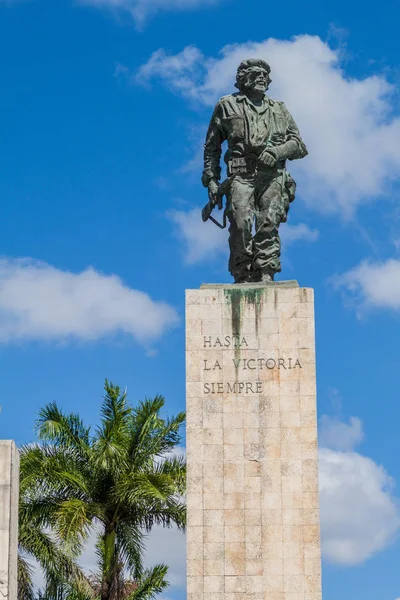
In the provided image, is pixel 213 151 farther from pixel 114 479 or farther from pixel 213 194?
pixel 114 479

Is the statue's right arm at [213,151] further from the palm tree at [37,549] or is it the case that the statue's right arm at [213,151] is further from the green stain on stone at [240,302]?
the palm tree at [37,549]

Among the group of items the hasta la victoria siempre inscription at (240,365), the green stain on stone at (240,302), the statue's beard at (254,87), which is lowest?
the hasta la victoria siempre inscription at (240,365)

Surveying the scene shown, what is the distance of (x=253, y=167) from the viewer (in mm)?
26906

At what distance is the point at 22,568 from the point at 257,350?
11.8 meters

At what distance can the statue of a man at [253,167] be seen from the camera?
86.9 feet

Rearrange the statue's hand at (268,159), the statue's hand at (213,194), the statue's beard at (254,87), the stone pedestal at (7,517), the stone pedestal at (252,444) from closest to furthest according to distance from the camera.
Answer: the stone pedestal at (252,444)
the stone pedestal at (7,517)
the statue's hand at (268,159)
the statue's beard at (254,87)
the statue's hand at (213,194)

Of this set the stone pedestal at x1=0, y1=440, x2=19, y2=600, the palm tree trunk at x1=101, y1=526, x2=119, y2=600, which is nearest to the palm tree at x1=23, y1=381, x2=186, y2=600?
the palm tree trunk at x1=101, y1=526, x2=119, y2=600

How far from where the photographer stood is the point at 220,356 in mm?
25500

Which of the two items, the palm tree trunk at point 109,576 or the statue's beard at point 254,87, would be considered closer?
the statue's beard at point 254,87

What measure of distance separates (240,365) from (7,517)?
14.9 feet

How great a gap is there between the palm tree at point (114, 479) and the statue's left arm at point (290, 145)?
1046 cm

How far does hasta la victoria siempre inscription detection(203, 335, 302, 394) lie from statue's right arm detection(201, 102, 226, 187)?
3243 mm

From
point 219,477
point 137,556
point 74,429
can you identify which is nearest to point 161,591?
point 137,556

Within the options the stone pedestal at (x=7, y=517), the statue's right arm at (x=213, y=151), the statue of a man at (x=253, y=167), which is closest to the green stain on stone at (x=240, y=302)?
the statue of a man at (x=253, y=167)
